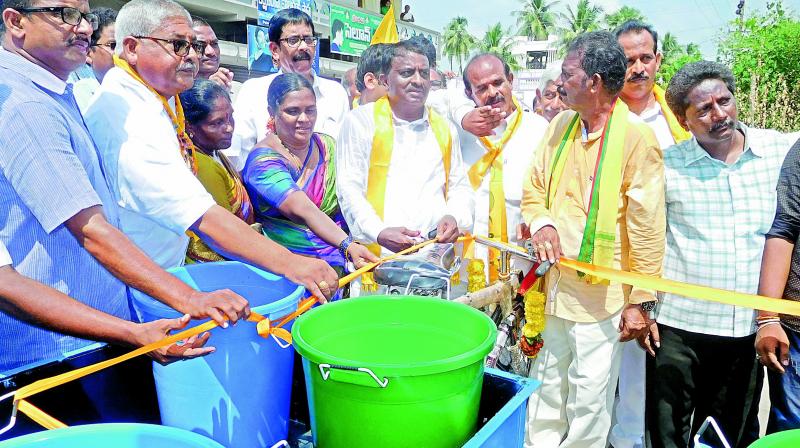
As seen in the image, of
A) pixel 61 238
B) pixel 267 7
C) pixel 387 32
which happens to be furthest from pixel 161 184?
pixel 267 7

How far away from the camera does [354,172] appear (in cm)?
311

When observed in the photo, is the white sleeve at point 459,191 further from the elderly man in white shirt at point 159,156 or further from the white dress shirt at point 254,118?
the elderly man in white shirt at point 159,156

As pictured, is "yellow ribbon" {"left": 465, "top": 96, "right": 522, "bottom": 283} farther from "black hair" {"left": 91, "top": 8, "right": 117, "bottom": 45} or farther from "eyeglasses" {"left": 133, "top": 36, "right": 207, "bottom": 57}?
"black hair" {"left": 91, "top": 8, "right": 117, "bottom": 45}

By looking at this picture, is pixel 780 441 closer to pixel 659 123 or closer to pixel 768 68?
pixel 659 123

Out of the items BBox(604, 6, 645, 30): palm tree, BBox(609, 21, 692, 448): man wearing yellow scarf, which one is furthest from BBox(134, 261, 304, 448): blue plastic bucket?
BBox(604, 6, 645, 30): palm tree

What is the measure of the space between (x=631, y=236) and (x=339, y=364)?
1.75 meters

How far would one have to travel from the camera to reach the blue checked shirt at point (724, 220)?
2436 millimetres

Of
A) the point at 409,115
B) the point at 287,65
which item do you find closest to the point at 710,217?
the point at 409,115

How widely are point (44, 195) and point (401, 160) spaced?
193 cm

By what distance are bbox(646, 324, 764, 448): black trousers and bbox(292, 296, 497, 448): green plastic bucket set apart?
59.1 inches

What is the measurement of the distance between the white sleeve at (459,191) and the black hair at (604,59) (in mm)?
961

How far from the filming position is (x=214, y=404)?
1480 millimetres

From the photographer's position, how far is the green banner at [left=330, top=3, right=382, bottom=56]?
24.3 metres

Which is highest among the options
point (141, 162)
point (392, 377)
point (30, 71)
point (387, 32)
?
point (387, 32)
